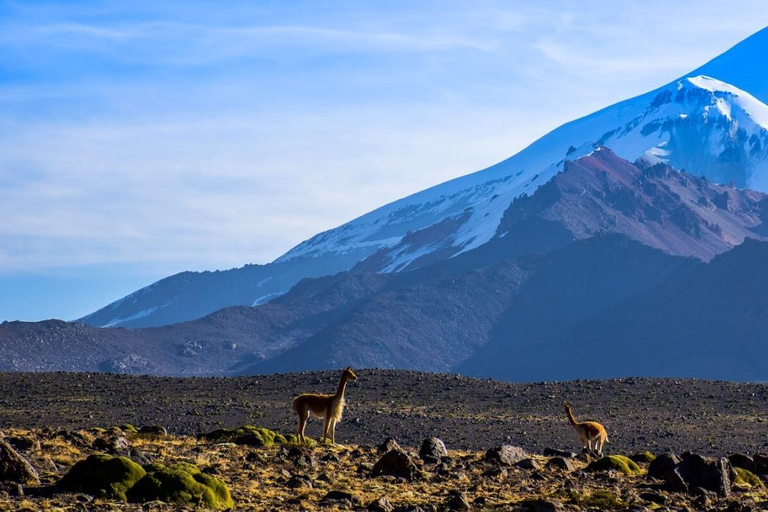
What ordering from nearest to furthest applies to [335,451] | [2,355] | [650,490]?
[650,490] → [335,451] → [2,355]

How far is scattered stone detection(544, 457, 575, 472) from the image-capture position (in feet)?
94.2

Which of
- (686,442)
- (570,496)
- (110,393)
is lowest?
(686,442)

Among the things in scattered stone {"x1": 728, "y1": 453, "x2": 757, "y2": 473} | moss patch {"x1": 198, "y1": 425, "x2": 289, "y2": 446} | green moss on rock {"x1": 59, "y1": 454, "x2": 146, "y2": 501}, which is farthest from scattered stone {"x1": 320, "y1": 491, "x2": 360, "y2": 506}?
scattered stone {"x1": 728, "y1": 453, "x2": 757, "y2": 473}

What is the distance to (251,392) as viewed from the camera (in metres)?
58.1

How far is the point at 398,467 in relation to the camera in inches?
1026

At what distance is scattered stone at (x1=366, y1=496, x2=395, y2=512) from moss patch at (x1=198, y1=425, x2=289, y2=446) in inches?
434

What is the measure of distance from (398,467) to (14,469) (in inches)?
328

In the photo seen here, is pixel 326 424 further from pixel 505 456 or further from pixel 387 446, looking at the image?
pixel 505 456

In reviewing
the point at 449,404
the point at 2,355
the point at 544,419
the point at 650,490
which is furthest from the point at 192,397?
the point at 2,355

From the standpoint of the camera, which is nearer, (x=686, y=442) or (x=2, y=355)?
(x=686, y=442)

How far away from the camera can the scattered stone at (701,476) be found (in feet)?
83.3

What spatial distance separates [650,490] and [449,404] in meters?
30.9

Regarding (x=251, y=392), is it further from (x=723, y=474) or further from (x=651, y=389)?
(x=723, y=474)

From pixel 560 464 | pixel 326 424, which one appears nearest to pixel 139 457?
pixel 326 424
